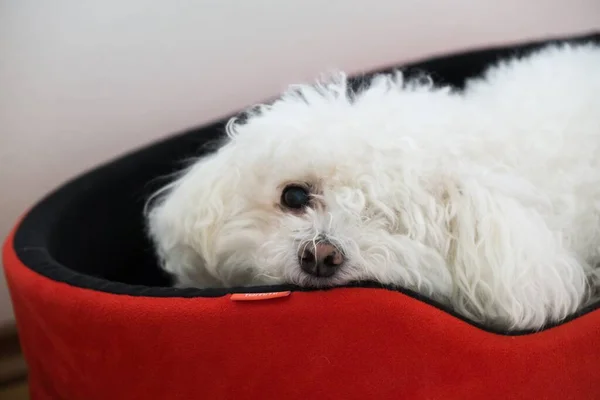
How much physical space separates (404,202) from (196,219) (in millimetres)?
319

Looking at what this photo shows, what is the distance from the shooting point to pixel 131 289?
2.67 feet

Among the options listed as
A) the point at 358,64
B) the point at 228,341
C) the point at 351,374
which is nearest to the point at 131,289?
the point at 228,341

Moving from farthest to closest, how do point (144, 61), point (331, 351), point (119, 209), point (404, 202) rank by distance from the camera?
point (144, 61) < point (119, 209) < point (404, 202) < point (331, 351)

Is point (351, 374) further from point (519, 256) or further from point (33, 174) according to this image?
point (33, 174)

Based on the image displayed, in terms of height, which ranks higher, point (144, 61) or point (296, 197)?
point (144, 61)

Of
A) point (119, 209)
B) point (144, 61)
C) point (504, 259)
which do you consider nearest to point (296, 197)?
point (504, 259)

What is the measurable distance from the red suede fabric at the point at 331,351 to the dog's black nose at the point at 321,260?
59 mm

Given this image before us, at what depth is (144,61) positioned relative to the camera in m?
1.46

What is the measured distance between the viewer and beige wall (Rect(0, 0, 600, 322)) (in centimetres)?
138

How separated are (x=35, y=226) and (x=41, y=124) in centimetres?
42

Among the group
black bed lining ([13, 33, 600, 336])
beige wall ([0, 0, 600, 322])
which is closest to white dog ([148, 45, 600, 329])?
black bed lining ([13, 33, 600, 336])

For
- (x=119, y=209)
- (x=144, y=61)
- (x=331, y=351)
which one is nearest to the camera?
(x=331, y=351)

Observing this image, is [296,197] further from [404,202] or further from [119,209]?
[119,209]

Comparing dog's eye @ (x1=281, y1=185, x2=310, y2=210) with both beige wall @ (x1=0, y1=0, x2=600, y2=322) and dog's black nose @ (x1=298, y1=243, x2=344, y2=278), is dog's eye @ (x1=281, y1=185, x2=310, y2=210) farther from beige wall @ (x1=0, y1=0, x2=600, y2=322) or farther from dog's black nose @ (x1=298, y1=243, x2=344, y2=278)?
beige wall @ (x1=0, y1=0, x2=600, y2=322)
